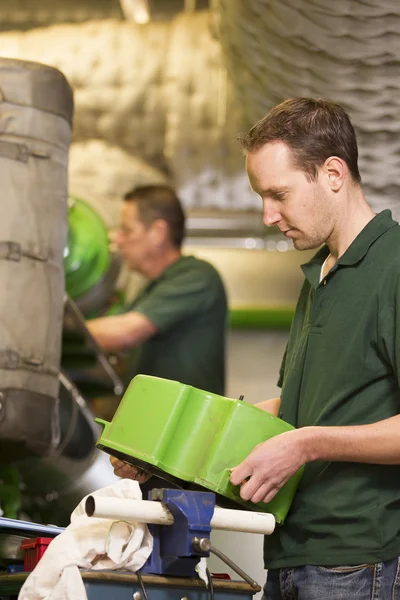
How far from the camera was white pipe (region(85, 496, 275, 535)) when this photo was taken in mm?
1181

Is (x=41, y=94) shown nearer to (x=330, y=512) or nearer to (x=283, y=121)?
(x=283, y=121)

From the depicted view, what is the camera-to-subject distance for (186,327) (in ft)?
10.7

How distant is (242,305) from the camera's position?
4.38 metres

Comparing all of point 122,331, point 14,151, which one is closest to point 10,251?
point 14,151

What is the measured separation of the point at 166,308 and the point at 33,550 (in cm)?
182

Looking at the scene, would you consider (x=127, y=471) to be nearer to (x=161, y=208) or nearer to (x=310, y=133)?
(x=310, y=133)

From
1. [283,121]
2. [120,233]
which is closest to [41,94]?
[283,121]

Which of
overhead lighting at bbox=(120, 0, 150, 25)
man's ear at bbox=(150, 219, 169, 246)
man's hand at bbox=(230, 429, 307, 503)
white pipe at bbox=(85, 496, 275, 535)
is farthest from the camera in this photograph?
overhead lighting at bbox=(120, 0, 150, 25)

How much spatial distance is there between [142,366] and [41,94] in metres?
1.29

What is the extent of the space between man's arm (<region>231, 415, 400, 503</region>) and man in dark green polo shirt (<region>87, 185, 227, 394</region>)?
1783mm

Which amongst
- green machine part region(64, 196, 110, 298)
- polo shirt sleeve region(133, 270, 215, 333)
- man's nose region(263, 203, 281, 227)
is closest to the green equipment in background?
green machine part region(64, 196, 110, 298)

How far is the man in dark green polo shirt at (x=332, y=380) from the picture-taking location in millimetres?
1330

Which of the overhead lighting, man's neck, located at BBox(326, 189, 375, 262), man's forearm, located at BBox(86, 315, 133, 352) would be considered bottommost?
man's forearm, located at BBox(86, 315, 133, 352)

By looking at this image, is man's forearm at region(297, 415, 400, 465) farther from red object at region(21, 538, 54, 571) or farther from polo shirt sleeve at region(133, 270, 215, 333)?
polo shirt sleeve at region(133, 270, 215, 333)
